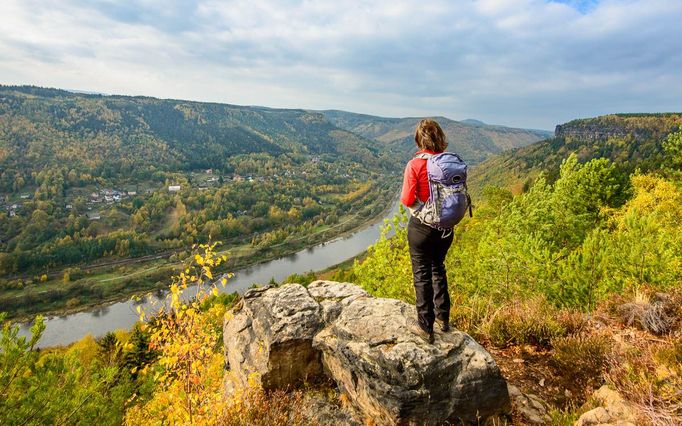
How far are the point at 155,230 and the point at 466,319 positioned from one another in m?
137

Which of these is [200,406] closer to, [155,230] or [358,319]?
[358,319]

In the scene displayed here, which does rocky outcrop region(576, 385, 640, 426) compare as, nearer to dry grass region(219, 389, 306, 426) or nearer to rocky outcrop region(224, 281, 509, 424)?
rocky outcrop region(224, 281, 509, 424)

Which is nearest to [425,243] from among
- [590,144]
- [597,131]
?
[590,144]

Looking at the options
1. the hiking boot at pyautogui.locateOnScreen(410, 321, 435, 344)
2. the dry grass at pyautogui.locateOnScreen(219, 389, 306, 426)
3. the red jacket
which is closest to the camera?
the dry grass at pyautogui.locateOnScreen(219, 389, 306, 426)

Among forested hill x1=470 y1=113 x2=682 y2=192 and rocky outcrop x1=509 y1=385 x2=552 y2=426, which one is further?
forested hill x1=470 y1=113 x2=682 y2=192

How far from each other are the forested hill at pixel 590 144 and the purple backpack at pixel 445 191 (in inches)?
4986

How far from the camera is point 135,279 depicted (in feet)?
271

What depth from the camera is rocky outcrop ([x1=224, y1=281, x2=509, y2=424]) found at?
504 cm

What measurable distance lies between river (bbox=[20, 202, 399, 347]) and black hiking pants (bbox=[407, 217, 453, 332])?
43030mm

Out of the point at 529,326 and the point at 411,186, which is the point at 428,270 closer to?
the point at 411,186

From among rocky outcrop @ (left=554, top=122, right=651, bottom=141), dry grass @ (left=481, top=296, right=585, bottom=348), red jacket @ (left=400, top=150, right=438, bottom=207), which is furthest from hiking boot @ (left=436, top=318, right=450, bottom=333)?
rocky outcrop @ (left=554, top=122, right=651, bottom=141)

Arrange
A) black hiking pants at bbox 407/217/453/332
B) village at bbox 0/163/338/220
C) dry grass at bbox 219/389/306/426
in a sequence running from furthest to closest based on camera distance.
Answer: village at bbox 0/163/338/220 → black hiking pants at bbox 407/217/453/332 → dry grass at bbox 219/389/306/426

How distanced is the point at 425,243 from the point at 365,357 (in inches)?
78.8

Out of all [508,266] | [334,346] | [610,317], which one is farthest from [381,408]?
[508,266]
